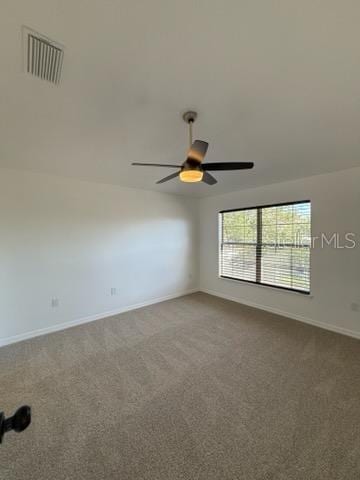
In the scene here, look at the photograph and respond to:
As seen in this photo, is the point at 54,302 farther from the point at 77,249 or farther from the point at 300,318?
the point at 300,318

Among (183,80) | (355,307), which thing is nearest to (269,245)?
(355,307)

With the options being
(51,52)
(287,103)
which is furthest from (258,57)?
(51,52)

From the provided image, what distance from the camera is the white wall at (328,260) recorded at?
3.10 meters

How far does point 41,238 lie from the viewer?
323cm

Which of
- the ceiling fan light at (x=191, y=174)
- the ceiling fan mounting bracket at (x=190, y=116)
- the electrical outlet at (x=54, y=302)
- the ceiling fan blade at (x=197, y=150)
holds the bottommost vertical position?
the electrical outlet at (x=54, y=302)

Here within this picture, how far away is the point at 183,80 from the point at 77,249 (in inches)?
119

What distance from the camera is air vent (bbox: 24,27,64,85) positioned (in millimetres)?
1169

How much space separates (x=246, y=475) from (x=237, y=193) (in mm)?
4180

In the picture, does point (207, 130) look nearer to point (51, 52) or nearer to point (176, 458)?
point (51, 52)

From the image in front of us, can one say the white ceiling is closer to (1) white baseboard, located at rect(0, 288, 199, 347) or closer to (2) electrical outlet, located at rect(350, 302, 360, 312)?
(2) electrical outlet, located at rect(350, 302, 360, 312)

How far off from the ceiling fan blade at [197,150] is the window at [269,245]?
2689mm

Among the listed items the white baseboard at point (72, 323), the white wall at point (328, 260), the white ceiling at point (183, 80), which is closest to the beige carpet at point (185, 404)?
the white baseboard at point (72, 323)

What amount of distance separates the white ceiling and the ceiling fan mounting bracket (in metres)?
0.07

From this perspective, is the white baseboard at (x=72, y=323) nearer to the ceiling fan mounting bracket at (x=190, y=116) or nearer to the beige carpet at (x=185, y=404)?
the beige carpet at (x=185, y=404)
